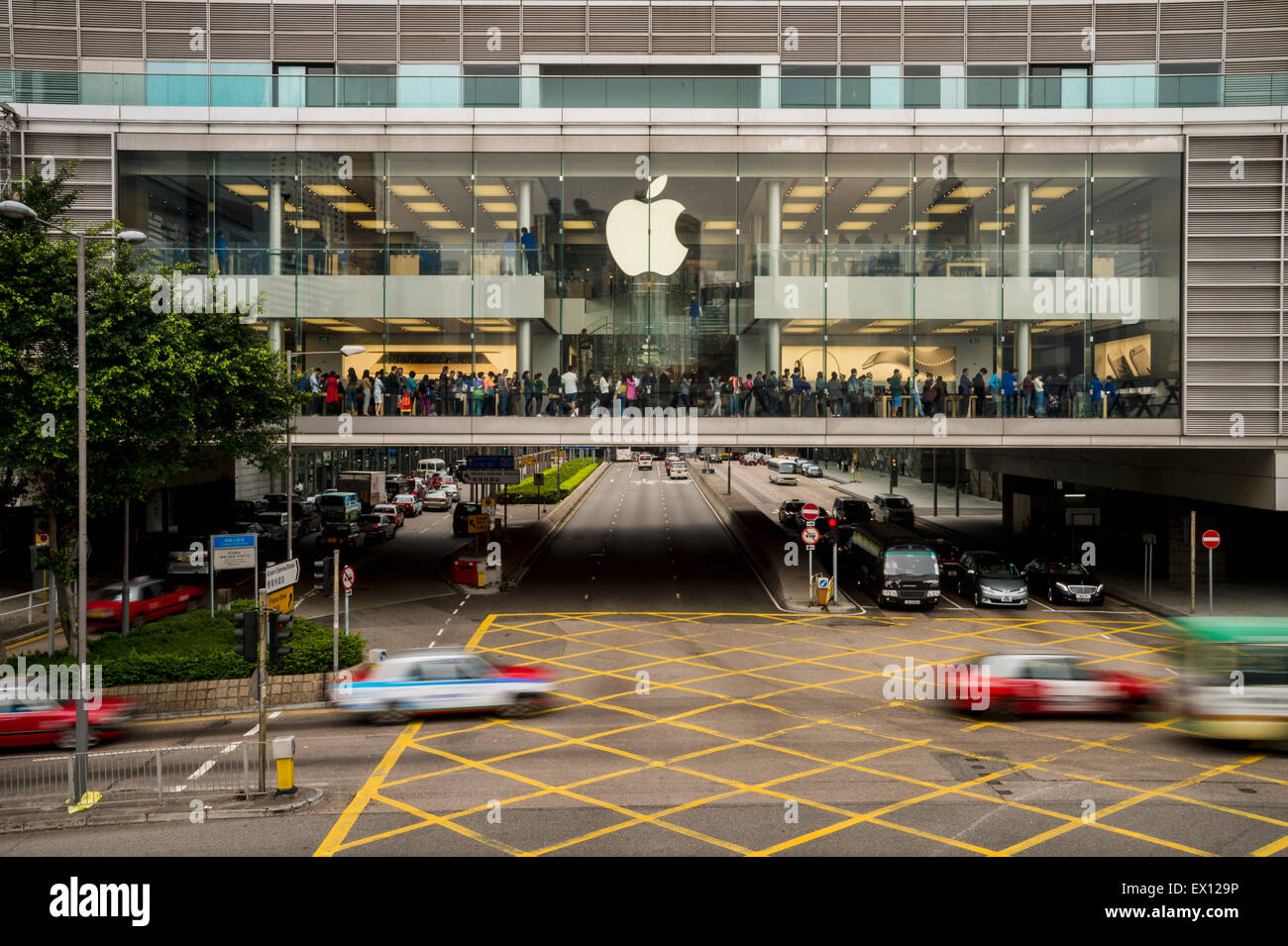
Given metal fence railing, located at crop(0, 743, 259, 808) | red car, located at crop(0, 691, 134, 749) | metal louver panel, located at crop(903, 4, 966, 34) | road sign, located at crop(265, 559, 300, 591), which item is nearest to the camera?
metal fence railing, located at crop(0, 743, 259, 808)

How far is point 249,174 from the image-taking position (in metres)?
30.5

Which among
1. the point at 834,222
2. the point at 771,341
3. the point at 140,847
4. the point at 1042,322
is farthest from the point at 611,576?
the point at 140,847

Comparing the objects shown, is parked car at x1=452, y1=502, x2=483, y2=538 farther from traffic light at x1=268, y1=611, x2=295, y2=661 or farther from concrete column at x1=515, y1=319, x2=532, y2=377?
traffic light at x1=268, y1=611, x2=295, y2=661

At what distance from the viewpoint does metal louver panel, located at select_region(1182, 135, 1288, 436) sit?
29156 millimetres

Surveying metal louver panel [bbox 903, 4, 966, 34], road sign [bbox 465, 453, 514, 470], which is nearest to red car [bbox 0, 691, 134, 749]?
road sign [bbox 465, 453, 514, 470]

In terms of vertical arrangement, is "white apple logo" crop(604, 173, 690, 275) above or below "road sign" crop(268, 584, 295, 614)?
above

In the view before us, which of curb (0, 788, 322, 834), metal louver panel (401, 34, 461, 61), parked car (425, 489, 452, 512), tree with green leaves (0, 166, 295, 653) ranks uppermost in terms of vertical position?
metal louver panel (401, 34, 461, 61)

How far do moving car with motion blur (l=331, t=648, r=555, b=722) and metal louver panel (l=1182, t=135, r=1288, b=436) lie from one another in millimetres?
23276

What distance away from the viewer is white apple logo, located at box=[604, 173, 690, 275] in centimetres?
3083

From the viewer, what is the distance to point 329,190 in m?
30.4

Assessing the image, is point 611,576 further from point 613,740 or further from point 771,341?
point 613,740

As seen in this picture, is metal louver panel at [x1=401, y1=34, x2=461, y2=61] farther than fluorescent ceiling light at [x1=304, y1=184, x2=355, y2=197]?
Yes

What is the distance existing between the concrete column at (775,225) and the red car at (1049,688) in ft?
52.7

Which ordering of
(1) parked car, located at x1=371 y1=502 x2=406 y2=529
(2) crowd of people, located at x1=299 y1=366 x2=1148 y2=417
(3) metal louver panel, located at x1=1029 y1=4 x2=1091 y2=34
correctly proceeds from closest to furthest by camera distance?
(2) crowd of people, located at x1=299 y1=366 x2=1148 y2=417 → (3) metal louver panel, located at x1=1029 y1=4 x2=1091 y2=34 → (1) parked car, located at x1=371 y1=502 x2=406 y2=529
